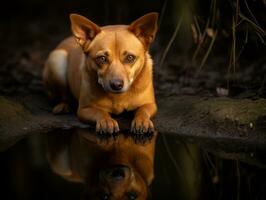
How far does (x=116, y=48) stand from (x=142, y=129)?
2.41ft

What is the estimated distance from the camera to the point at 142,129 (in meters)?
5.55

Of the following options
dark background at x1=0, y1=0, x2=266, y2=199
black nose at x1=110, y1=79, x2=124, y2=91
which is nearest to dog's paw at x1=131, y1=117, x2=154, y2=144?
black nose at x1=110, y1=79, x2=124, y2=91

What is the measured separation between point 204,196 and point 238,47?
4.01 meters

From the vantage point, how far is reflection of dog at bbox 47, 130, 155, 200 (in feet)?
13.9

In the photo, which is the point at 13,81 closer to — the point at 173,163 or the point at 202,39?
the point at 202,39

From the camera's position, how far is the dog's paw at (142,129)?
5.55 meters

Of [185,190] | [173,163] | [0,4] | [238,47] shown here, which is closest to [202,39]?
[238,47]

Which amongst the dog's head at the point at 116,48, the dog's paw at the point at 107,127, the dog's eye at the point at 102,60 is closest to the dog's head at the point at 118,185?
the dog's paw at the point at 107,127

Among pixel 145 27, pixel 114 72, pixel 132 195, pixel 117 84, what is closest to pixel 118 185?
pixel 132 195

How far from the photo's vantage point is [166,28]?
10.5 m

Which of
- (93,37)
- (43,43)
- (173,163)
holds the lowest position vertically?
(43,43)

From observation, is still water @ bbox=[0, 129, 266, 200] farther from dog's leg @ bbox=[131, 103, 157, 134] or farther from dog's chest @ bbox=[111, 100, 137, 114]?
dog's chest @ bbox=[111, 100, 137, 114]

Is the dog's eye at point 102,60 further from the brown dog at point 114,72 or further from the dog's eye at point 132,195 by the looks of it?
the dog's eye at point 132,195

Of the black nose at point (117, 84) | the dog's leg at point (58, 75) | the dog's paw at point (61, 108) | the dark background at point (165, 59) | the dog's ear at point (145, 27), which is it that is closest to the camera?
the dark background at point (165, 59)
